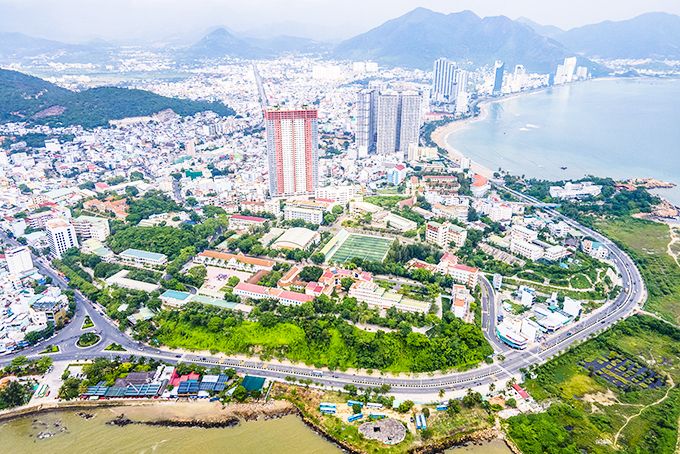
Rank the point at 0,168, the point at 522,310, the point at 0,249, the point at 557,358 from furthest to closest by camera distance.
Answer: the point at 0,168, the point at 0,249, the point at 522,310, the point at 557,358

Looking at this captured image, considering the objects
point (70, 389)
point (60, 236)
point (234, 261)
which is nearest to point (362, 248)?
point (234, 261)

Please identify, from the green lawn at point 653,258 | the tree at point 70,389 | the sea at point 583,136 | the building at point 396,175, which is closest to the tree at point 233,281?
the tree at point 70,389

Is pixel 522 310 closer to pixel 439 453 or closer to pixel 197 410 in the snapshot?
pixel 439 453

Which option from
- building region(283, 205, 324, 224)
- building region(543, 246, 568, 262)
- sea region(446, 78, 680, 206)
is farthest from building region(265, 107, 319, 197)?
sea region(446, 78, 680, 206)

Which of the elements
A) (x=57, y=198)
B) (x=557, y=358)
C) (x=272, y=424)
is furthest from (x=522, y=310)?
(x=57, y=198)

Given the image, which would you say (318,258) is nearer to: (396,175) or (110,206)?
(396,175)
